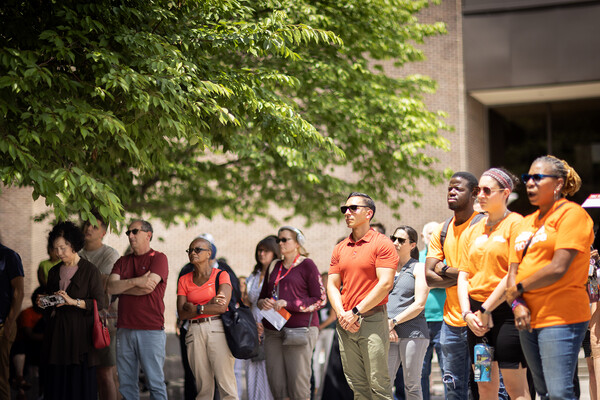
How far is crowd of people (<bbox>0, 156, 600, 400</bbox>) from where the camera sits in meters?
4.95

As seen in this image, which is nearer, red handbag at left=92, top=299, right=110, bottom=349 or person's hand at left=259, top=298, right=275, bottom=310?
red handbag at left=92, top=299, right=110, bottom=349

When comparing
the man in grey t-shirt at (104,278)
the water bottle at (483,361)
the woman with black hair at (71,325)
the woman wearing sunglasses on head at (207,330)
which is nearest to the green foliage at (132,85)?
the man in grey t-shirt at (104,278)

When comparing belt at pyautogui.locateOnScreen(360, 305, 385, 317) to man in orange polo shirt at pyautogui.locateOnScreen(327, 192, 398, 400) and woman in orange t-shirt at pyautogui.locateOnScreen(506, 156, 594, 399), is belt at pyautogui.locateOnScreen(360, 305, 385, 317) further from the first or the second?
woman in orange t-shirt at pyautogui.locateOnScreen(506, 156, 594, 399)

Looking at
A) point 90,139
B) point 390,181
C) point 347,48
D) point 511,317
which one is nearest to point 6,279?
point 90,139

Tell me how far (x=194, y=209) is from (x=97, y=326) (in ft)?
25.4

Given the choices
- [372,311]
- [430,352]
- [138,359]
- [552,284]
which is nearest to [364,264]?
[372,311]

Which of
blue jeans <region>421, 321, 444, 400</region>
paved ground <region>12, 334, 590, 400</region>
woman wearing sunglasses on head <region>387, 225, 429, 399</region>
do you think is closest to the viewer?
woman wearing sunglasses on head <region>387, 225, 429, 399</region>

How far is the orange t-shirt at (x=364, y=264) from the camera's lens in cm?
662

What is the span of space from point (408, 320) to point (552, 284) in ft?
10.2

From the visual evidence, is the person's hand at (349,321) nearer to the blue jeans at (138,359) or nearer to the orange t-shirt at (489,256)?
the orange t-shirt at (489,256)

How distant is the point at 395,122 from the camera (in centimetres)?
1296

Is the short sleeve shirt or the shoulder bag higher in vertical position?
the short sleeve shirt

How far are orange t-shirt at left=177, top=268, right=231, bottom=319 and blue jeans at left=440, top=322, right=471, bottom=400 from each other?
8.74ft

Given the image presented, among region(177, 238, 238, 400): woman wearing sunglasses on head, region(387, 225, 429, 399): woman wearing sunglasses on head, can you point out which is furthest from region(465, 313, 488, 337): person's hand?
region(177, 238, 238, 400): woman wearing sunglasses on head
